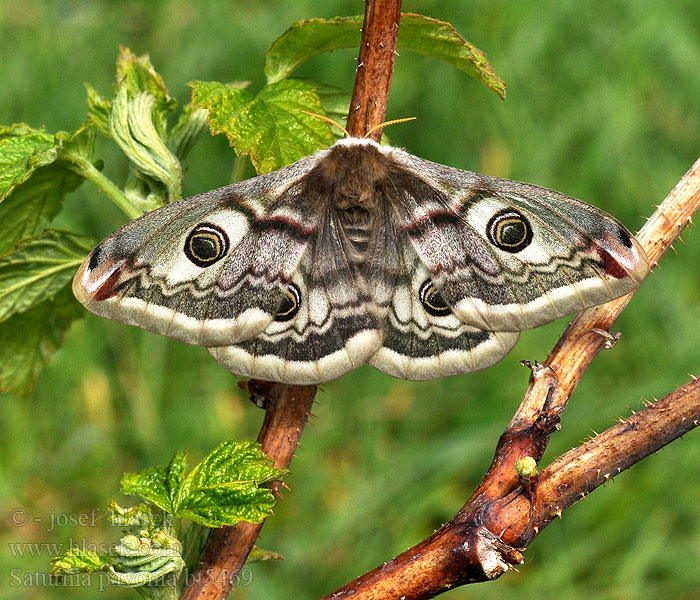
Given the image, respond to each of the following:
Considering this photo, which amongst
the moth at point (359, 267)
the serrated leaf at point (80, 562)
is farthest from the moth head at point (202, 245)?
the serrated leaf at point (80, 562)

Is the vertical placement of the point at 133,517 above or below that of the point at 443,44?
below

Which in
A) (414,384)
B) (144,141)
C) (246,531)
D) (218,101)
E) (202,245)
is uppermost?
(218,101)

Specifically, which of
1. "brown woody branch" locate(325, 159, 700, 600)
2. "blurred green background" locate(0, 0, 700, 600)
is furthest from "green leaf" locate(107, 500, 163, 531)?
"blurred green background" locate(0, 0, 700, 600)

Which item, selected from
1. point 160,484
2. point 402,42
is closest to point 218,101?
point 402,42

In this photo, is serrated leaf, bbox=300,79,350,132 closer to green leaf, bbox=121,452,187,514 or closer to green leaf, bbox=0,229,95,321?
green leaf, bbox=0,229,95,321

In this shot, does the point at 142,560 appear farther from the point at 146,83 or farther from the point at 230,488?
Result: the point at 146,83

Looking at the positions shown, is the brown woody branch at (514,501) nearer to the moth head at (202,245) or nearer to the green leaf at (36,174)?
the moth head at (202,245)
